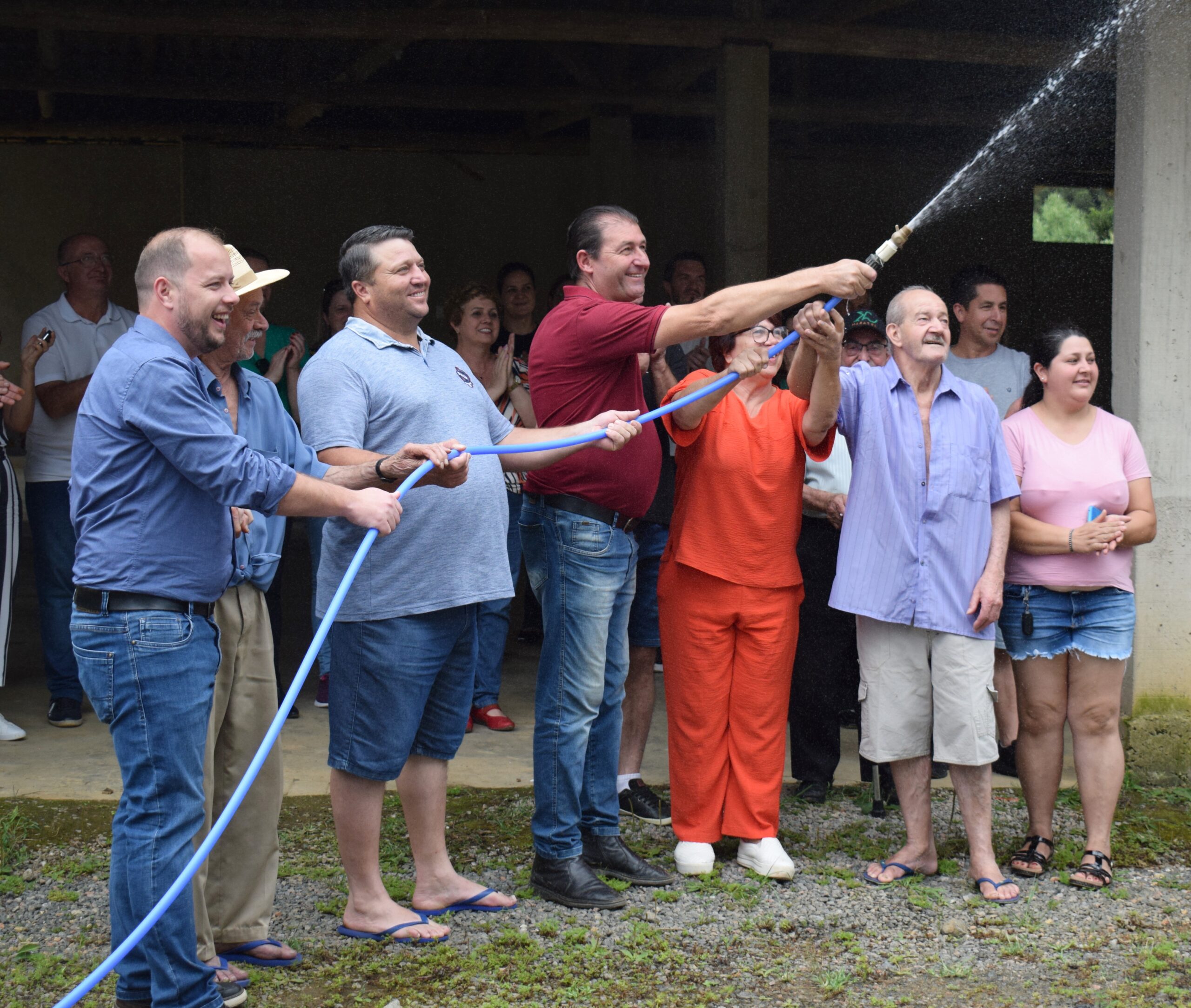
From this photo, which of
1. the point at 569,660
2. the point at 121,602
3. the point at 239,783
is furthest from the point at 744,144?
the point at 121,602

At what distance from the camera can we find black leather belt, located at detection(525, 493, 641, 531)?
13.3 ft

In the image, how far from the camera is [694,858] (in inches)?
169

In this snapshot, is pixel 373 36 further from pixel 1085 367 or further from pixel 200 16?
pixel 1085 367

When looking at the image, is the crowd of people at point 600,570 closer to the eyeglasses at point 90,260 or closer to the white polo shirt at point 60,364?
the white polo shirt at point 60,364

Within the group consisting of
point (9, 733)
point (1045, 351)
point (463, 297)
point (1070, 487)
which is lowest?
point (9, 733)

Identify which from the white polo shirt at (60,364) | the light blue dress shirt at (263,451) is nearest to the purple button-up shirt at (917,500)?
the light blue dress shirt at (263,451)

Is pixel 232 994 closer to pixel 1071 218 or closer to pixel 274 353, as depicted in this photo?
pixel 274 353

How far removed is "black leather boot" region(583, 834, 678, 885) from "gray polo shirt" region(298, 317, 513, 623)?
3.29ft

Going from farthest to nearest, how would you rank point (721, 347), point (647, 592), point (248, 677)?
1. point (647, 592)
2. point (721, 347)
3. point (248, 677)

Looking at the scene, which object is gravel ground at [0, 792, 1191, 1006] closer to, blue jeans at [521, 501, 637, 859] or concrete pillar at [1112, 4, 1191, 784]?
blue jeans at [521, 501, 637, 859]

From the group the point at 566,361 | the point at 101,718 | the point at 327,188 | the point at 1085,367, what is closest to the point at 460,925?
the point at 101,718

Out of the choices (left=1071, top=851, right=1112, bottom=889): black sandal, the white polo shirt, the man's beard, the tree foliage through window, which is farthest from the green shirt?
the tree foliage through window

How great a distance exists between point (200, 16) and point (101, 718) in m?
6.80

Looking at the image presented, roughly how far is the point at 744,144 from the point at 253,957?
267 inches
